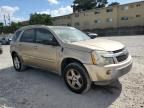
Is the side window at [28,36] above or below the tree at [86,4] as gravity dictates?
below

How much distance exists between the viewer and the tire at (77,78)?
446 cm

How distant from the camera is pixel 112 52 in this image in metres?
4.34

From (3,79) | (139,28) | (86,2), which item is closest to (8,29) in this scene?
(86,2)

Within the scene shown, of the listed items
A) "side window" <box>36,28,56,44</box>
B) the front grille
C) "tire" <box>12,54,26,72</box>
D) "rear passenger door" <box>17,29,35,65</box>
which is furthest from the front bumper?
"tire" <box>12,54,26,72</box>

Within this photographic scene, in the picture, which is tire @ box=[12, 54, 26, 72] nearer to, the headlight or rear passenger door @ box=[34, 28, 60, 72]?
rear passenger door @ box=[34, 28, 60, 72]

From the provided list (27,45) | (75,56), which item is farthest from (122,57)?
(27,45)

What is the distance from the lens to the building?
132 ft

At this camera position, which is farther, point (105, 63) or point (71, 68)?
point (71, 68)

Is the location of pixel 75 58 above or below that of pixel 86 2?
below

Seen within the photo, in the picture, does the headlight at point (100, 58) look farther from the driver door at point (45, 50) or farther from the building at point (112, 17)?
the building at point (112, 17)

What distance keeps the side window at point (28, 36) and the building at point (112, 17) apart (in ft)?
123

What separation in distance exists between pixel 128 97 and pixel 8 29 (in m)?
65.6

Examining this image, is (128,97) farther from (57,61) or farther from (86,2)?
(86,2)

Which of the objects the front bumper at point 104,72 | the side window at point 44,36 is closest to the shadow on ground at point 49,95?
the front bumper at point 104,72
